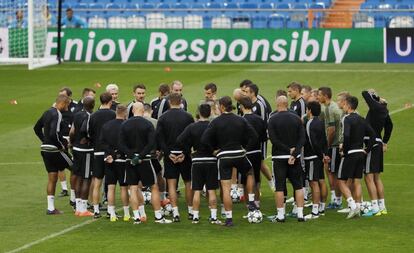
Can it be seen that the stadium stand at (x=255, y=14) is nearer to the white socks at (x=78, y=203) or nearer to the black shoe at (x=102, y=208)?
the black shoe at (x=102, y=208)

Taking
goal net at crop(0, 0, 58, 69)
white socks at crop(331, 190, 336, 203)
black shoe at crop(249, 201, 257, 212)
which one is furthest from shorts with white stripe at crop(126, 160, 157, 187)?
goal net at crop(0, 0, 58, 69)

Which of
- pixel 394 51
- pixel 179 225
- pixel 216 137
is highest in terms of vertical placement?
pixel 394 51

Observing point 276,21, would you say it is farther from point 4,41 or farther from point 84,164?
point 84,164

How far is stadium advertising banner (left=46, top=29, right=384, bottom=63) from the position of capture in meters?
44.5

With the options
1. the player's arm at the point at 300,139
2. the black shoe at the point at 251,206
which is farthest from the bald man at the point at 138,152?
the player's arm at the point at 300,139

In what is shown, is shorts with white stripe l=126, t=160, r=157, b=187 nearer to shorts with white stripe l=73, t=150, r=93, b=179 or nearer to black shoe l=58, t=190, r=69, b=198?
shorts with white stripe l=73, t=150, r=93, b=179

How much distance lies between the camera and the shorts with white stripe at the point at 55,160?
20.8 m

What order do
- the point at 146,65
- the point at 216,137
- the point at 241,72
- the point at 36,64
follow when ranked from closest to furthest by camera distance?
1. the point at 216,137
2. the point at 36,64
3. the point at 241,72
4. the point at 146,65

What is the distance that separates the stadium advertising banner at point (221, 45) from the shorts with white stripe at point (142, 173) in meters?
25.8

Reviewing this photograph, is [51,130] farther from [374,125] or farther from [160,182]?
[374,125]

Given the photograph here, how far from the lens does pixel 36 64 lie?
39.3 meters

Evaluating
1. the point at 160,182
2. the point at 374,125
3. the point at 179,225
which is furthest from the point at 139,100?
the point at 374,125

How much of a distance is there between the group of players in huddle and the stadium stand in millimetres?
24732

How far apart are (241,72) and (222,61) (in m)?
3.79
